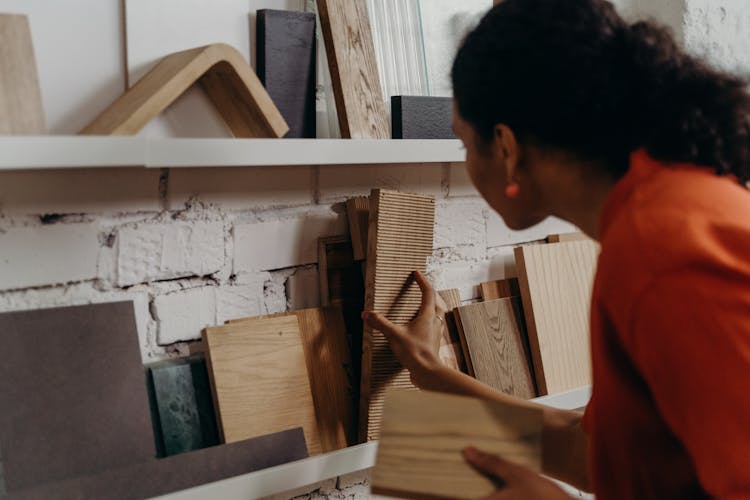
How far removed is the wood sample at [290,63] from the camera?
4.34 ft

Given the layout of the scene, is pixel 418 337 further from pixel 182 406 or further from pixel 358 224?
pixel 182 406

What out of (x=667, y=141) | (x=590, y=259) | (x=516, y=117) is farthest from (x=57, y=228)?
(x=590, y=259)

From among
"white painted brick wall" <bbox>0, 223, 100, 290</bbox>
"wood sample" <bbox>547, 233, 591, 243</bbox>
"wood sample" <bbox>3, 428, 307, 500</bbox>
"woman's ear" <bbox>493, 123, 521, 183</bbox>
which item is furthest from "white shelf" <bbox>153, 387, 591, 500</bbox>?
"wood sample" <bbox>547, 233, 591, 243</bbox>

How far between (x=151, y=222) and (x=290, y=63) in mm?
346

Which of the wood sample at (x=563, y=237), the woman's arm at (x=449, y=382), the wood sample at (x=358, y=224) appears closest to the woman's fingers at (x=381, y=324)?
the woman's arm at (x=449, y=382)

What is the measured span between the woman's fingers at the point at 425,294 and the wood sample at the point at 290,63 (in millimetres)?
312

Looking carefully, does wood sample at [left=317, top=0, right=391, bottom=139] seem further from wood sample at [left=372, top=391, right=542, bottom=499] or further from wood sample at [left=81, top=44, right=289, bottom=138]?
wood sample at [left=372, top=391, right=542, bottom=499]

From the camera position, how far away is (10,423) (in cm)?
109

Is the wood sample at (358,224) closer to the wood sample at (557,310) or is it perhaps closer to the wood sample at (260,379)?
the wood sample at (260,379)

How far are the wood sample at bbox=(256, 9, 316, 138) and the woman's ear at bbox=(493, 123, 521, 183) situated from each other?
446 millimetres

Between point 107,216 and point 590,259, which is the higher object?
point 107,216

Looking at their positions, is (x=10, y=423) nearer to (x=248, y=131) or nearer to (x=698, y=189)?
(x=248, y=131)

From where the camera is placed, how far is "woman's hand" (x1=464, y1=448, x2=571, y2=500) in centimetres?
95

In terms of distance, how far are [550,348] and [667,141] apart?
2.63 feet
